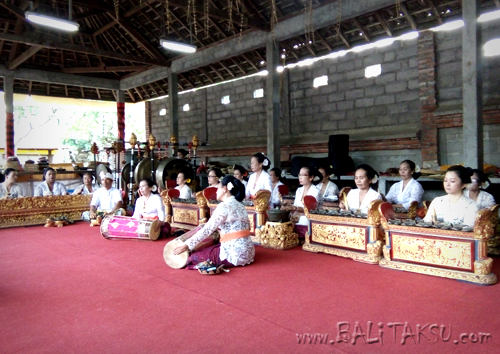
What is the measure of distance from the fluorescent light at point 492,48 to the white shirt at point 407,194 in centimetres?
417

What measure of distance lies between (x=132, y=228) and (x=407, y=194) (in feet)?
13.5

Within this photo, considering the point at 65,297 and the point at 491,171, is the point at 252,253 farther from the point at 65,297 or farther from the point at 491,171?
the point at 491,171

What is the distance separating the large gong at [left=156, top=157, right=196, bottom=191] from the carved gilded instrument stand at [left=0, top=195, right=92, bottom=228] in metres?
1.60

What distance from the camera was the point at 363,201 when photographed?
478 centimetres

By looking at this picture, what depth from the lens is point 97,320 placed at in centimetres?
274

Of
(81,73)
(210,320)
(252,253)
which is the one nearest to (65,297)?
(210,320)

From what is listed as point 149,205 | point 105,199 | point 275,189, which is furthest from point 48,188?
point 275,189

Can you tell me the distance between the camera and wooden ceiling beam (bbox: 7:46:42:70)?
1055 cm

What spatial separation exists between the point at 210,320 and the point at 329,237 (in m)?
2.29

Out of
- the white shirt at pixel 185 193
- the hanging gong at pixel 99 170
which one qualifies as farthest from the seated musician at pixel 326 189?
the hanging gong at pixel 99 170

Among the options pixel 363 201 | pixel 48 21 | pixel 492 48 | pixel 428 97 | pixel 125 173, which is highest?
pixel 48 21

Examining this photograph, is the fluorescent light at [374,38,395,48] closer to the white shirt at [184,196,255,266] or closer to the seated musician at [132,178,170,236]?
the seated musician at [132,178,170,236]

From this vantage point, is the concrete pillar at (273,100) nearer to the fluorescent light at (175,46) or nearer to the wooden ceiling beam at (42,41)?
the fluorescent light at (175,46)

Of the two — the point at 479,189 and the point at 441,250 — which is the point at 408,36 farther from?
the point at 441,250
